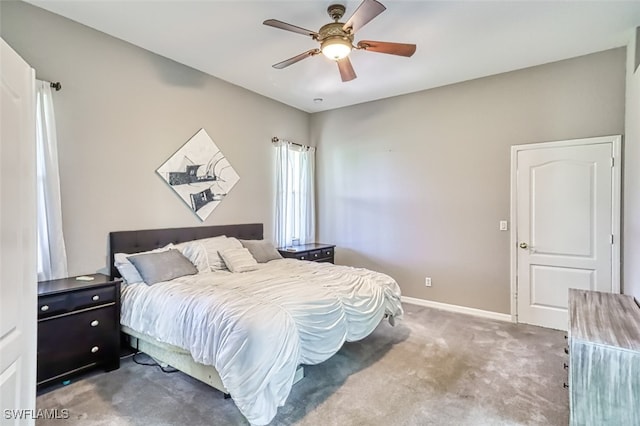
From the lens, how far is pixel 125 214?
11.2 ft

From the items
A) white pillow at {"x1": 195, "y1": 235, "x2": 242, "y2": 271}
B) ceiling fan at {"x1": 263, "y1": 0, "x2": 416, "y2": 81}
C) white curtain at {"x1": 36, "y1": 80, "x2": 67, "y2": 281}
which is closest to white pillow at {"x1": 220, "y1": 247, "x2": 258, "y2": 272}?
white pillow at {"x1": 195, "y1": 235, "x2": 242, "y2": 271}

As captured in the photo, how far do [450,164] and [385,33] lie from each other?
211 centimetres

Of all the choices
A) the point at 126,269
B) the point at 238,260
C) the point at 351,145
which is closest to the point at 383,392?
the point at 238,260

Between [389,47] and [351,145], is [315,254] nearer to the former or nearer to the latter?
[351,145]

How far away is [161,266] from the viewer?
123 inches

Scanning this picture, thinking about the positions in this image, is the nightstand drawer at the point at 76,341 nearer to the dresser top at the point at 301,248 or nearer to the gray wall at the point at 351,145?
the gray wall at the point at 351,145

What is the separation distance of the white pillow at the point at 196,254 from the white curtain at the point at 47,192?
3.47ft

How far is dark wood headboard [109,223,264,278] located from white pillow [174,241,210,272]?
0.20 m

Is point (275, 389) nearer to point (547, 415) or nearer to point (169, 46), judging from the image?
point (547, 415)

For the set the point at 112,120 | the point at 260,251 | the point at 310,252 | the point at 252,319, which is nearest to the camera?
the point at 252,319

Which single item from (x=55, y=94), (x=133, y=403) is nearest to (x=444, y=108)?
(x=55, y=94)

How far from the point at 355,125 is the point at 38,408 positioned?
494 cm

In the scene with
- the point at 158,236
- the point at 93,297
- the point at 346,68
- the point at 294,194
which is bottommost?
the point at 93,297

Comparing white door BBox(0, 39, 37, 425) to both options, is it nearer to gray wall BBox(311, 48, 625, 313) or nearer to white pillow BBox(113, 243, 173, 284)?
white pillow BBox(113, 243, 173, 284)
